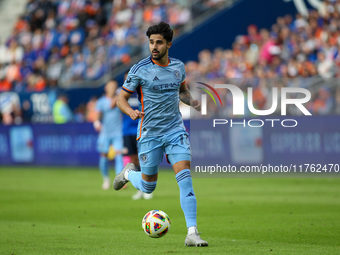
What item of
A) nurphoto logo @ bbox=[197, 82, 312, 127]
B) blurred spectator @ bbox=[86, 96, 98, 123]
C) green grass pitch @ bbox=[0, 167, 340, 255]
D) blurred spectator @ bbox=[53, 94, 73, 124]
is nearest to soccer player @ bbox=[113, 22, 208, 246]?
green grass pitch @ bbox=[0, 167, 340, 255]

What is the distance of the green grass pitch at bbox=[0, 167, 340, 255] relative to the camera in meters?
6.69

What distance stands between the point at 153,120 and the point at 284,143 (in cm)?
1000

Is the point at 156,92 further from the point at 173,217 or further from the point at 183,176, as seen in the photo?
the point at 173,217

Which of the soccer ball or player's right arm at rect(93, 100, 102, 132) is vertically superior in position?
player's right arm at rect(93, 100, 102, 132)

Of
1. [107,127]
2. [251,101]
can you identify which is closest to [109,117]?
[107,127]

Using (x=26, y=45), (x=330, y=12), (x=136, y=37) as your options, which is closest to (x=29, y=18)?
(x=26, y=45)

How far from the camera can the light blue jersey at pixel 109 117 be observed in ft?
47.7

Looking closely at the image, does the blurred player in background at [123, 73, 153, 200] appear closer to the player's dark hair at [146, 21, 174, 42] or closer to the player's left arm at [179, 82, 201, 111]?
the player's left arm at [179, 82, 201, 111]

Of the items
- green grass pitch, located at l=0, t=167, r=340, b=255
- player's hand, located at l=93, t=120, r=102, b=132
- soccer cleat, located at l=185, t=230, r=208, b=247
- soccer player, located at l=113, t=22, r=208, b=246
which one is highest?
soccer player, located at l=113, t=22, r=208, b=246

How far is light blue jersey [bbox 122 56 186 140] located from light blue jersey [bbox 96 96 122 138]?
7.69 meters

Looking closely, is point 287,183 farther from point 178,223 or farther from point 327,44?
point 178,223

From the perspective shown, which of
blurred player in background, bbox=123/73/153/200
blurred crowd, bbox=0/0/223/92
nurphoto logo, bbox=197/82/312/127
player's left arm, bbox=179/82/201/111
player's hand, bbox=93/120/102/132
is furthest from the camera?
blurred crowd, bbox=0/0/223/92

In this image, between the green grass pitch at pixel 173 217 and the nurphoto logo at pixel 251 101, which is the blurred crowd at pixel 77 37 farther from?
the green grass pitch at pixel 173 217

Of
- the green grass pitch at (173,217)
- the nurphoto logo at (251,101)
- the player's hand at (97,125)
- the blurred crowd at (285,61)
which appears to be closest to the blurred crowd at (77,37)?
the blurred crowd at (285,61)
